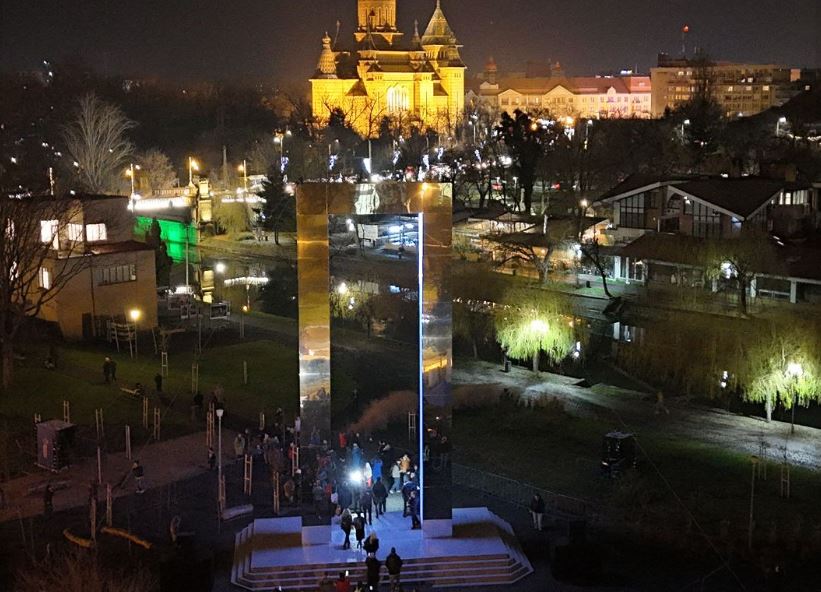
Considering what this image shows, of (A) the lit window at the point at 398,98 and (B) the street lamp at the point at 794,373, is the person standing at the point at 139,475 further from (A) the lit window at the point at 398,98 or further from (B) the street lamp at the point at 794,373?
(A) the lit window at the point at 398,98

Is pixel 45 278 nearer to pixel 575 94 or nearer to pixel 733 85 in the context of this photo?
pixel 733 85

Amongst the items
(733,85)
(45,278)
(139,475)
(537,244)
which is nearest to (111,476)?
(139,475)

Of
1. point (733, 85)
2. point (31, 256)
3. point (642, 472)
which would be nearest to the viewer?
point (642, 472)

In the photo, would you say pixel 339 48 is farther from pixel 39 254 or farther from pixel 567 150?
pixel 39 254

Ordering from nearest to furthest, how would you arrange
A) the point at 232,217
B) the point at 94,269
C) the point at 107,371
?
1. the point at 107,371
2. the point at 94,269
3. the point at 232,217

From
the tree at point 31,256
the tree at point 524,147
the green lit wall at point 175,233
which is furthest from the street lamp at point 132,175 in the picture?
the tree at point 524,147

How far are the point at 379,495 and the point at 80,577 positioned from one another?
5341mm

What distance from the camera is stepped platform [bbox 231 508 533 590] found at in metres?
15.8

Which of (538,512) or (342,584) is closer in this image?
(342,584)

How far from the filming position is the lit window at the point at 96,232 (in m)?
35.0

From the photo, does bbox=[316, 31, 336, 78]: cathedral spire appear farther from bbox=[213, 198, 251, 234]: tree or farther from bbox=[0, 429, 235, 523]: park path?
bbox=[0, 429, 235, 523]: park path

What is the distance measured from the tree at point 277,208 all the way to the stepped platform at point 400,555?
3725 centimetres

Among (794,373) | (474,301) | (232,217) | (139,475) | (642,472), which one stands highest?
(232,217)

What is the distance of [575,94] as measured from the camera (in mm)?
149250
